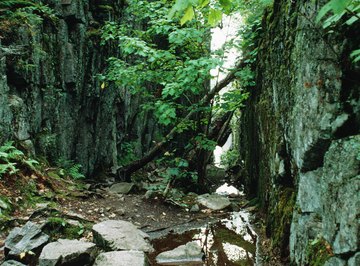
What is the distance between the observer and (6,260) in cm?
453

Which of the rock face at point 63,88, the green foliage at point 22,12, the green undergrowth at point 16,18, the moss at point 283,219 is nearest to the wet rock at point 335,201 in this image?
the moss at point 283,219

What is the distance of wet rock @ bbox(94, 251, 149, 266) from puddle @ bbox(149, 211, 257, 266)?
81 cm

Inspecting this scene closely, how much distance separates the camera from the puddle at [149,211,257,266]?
19.8ft

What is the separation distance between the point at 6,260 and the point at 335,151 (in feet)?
14.7

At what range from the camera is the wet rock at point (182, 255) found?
593cm

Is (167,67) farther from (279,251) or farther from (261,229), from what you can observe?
(279,251)

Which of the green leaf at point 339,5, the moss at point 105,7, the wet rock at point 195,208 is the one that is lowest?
the wet rock at point 195,208

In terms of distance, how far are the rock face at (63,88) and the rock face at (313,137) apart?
6.26 metres

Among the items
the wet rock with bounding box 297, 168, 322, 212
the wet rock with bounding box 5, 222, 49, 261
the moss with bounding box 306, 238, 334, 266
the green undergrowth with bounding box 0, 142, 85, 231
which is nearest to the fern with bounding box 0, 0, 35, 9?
the green undergrowth with bounding box 0, 142, 85, 231

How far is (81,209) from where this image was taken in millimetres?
7789

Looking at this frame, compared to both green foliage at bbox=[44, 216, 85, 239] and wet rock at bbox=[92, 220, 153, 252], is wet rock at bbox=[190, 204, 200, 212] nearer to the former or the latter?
wet rock at bbox=[92, 220, 153, 252]

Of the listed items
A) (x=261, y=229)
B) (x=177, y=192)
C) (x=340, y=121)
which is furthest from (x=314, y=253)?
(x=177, y=192)

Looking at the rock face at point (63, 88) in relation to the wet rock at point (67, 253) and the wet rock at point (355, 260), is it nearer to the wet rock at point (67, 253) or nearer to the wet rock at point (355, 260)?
the wet rock at point (67, 253)

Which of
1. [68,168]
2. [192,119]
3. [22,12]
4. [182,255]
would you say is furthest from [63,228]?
[192,119]
